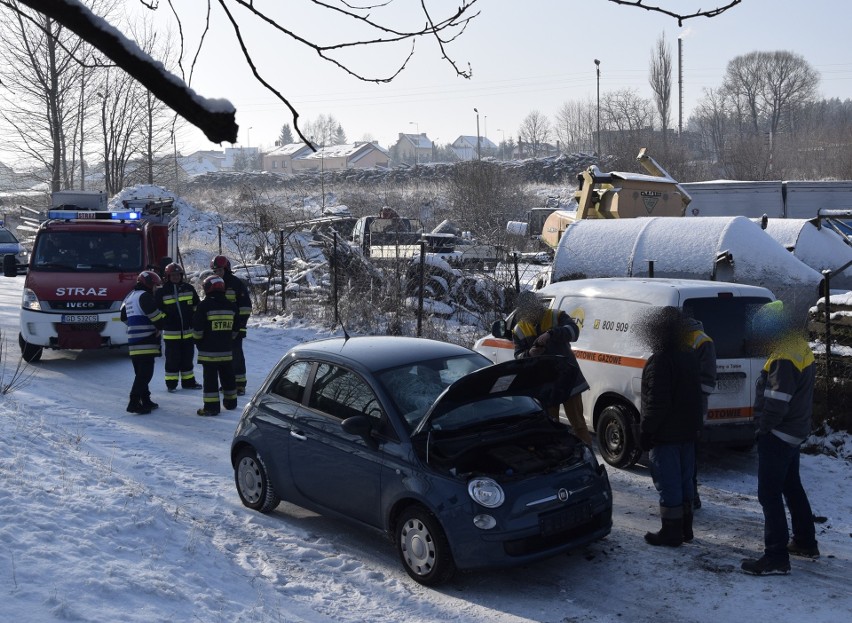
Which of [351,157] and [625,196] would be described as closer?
[625,196]

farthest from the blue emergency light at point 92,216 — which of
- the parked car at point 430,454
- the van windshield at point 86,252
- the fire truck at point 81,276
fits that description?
the parked car at point 430,454

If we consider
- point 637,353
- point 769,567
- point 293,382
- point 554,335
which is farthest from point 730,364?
point 293,382

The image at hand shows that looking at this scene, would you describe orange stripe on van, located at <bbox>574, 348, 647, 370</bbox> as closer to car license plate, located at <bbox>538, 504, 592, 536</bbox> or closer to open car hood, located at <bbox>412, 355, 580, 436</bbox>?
open car hood, located at <bbox>412, 355, 580, 436</bbox>

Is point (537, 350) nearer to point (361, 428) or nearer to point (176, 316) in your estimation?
point (361, 428)

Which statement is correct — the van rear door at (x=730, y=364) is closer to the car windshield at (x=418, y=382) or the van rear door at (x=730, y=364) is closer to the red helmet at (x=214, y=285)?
the car windshield at (x=418, y=382)

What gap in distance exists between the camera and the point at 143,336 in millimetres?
11156

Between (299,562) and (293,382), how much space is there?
154cm

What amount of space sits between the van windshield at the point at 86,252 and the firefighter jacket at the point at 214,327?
13.3 ft

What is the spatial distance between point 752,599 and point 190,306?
8.37m

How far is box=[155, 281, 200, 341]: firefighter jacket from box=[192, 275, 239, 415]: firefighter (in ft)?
2.84

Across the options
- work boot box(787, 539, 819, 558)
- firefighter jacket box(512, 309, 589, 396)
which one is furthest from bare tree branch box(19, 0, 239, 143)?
firefighter jacket box(512, 309, 589, 396)

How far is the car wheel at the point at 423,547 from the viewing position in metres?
5.71

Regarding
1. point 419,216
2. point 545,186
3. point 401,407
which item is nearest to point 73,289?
point 401,407

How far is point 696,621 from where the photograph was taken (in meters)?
5.27
